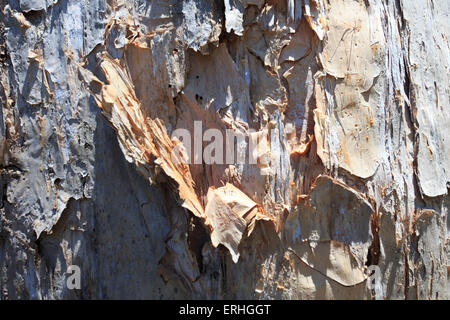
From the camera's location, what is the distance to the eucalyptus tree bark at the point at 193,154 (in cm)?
126

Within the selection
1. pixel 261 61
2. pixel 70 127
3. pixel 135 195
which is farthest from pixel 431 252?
pixel 70 127

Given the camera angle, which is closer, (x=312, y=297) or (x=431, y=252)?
(x=312, y=297)

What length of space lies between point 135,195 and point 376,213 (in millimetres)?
672

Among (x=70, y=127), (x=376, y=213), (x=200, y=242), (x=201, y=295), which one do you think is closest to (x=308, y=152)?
(x=376, y=213)

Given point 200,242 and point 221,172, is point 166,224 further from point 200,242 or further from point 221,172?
point 221,172

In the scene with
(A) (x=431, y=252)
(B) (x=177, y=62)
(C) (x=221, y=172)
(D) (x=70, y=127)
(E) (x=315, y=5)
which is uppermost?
(E) (x=315, y=5)

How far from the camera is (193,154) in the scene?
129cm

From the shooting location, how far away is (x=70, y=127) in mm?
1266

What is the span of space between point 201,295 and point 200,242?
14cm

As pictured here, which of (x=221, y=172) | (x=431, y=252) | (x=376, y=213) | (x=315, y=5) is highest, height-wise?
(x=315, y=5)

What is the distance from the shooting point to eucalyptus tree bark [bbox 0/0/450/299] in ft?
4.15
